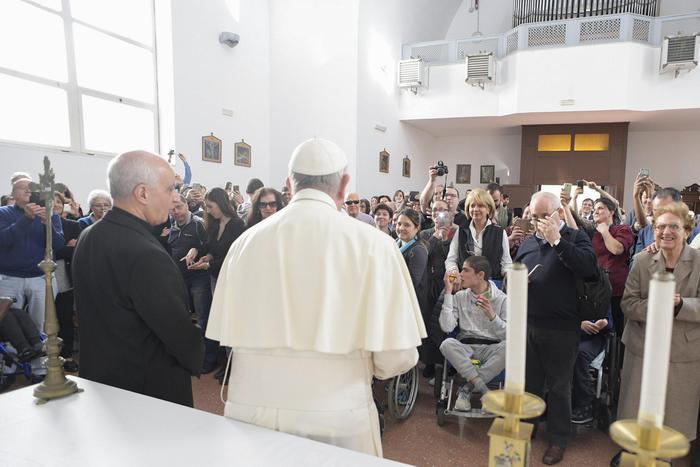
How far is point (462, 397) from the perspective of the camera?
11.1ft

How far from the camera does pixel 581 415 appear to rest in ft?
10.9

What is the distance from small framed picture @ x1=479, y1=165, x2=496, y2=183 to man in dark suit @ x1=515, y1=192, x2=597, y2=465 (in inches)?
500

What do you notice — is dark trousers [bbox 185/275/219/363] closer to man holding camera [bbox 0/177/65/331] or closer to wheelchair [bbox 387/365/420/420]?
man holding camera [bbox 0/177/65/331]

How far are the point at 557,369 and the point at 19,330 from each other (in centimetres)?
423

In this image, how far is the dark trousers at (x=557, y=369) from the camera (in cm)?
301

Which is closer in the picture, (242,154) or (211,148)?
(211,148)

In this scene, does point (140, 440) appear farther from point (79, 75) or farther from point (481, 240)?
point (79, 75)

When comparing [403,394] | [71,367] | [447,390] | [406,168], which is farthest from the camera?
[406,168]

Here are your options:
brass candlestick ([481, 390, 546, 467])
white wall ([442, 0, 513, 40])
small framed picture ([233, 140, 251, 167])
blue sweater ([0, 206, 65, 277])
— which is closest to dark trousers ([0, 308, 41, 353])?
blue sweater ([0, 206, 65, 277])

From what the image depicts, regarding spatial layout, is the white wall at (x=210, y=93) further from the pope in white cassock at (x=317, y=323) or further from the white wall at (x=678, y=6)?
the white wall at (x=678, y=6)

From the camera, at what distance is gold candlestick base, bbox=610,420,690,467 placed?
2.17ft

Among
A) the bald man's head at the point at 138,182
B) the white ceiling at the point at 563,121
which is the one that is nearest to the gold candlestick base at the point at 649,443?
the bald man's head at the point at 138,182

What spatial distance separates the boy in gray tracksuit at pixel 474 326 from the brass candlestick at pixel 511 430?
2653 mm

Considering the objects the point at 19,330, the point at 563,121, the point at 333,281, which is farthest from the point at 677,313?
the point at 563,121
